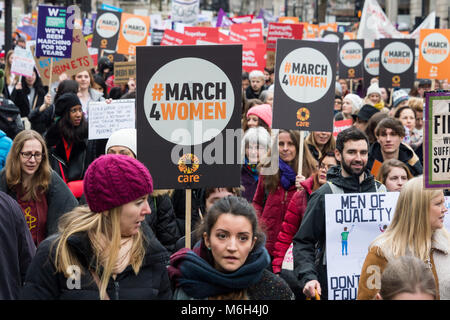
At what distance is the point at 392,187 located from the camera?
6.00 metres

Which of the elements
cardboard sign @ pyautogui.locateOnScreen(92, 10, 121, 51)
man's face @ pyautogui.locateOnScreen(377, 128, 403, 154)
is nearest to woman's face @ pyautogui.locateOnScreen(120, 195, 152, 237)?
man's face @ pyautogui.locateOnScreen(377, 128, 403, 154)

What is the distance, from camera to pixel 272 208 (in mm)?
6254

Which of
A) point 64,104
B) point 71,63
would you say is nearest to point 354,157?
point 64,104

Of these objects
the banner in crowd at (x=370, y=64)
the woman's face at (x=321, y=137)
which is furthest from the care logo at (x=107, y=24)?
the woman's face at (x=321, y=137)

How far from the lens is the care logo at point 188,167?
462 centimetres

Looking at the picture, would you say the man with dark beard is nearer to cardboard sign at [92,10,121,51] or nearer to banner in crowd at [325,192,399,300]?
banner in crowd at [325,192,399,300]

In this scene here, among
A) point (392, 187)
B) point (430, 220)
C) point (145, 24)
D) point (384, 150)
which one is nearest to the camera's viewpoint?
point (430, 220)

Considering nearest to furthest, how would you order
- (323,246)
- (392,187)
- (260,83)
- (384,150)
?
1. (323,246)
2. (392,187)
3. (384,150)
4. (260,83)

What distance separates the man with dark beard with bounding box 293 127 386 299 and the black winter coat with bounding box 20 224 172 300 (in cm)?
158

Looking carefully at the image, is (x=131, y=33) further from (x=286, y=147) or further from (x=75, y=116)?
(x=286, y=147)

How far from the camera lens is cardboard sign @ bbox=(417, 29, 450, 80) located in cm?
1395
